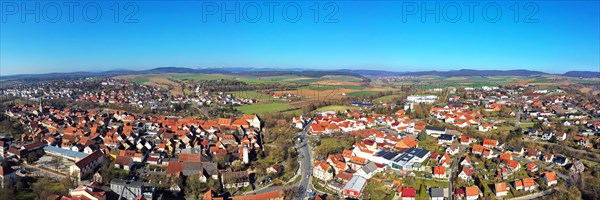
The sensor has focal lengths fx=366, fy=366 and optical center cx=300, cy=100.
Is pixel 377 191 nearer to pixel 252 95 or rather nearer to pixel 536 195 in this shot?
pixel 536 195

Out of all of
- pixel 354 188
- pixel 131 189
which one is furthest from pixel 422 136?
pixel 131 189

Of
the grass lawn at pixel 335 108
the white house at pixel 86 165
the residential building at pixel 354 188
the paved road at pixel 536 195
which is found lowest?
the paved road at pixel 536 195

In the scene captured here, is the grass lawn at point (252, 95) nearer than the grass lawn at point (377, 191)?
No

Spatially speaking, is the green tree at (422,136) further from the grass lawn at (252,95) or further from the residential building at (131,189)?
the grass lawn at (252,95)

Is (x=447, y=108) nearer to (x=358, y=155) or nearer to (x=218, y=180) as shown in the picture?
(x=358, y=155)

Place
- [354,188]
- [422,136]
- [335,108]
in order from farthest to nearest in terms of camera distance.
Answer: [335,108] < [422,136] < [354,188]

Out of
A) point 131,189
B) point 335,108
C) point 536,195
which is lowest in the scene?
point 536,195

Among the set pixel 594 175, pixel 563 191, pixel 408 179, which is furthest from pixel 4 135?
pixel 594 175

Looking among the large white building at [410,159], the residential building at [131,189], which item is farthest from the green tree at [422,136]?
the residential building at [131,189]
